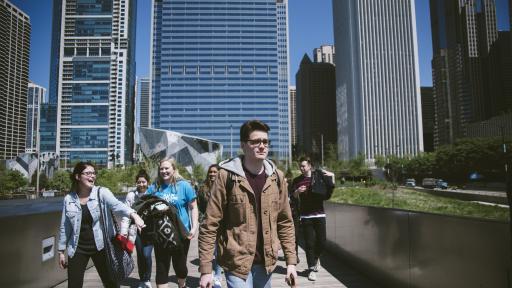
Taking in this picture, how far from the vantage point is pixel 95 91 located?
14762 centimetres

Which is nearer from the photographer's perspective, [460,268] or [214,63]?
[460,268]

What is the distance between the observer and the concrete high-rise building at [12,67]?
15390mm

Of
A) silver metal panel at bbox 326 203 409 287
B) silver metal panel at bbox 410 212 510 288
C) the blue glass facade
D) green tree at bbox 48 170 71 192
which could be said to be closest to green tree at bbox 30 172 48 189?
green tree at bbox 48 170 71 192

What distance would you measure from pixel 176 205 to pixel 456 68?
96155 mm

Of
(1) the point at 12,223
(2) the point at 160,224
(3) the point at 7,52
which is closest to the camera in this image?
(2) the point at 160,224

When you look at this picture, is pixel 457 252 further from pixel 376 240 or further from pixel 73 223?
pixel 73 223

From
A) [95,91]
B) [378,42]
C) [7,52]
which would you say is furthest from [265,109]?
[7,52]

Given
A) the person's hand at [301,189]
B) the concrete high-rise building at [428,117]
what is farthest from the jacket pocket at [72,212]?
the concrete high-rise building at [428,117]

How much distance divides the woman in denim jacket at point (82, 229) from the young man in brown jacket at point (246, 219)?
4.65 feet

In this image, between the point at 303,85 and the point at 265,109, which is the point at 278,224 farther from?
the point at 303,85

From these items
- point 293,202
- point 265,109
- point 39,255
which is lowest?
point 39,255

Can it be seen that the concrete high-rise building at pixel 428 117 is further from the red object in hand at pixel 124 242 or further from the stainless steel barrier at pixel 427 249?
the red object in hand at pixel 124 242

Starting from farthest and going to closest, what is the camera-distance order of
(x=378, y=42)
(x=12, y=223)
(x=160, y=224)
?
1. (x=378, y=42)
2. (x=12, y=223)
3. (x=160, y=224)

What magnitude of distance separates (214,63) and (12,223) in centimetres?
14566
